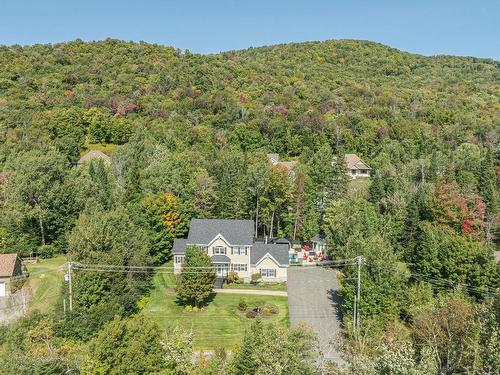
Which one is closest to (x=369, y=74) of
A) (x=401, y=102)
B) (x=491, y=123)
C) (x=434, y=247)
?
(x=401, y=102)

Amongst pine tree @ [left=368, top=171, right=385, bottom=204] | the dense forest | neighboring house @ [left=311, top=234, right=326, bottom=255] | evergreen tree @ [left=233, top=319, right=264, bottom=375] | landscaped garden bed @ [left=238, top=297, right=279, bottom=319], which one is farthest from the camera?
pine tree @ [left=368, top=171, right=385, bottom=204]

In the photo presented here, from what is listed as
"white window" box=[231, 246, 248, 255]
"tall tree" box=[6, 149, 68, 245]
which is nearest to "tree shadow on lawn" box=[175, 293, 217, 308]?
"white window" box=[231, 246, 248, 255]

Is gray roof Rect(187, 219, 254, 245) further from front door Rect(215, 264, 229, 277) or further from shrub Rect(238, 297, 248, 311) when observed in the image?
shrub Rect(238, 297, 248, 311)

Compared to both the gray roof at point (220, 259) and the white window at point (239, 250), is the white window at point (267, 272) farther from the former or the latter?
the gray roof at point (220, 259)

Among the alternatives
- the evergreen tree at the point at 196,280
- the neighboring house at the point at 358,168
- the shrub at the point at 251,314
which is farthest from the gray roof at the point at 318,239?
the neighboring house at the point at 358,168

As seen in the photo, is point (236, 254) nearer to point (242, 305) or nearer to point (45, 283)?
point (242, 305)
